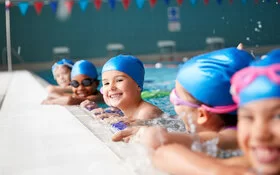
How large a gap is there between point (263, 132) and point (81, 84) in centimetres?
367

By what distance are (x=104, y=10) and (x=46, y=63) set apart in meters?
2.95

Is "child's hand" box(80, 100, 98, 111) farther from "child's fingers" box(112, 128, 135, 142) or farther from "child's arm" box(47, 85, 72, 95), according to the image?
"child's fingers" box(112, 128, 135, 142)

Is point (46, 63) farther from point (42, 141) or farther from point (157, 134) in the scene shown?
point (157, 134)

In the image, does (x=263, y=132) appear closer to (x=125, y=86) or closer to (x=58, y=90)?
(x=125, y=86)

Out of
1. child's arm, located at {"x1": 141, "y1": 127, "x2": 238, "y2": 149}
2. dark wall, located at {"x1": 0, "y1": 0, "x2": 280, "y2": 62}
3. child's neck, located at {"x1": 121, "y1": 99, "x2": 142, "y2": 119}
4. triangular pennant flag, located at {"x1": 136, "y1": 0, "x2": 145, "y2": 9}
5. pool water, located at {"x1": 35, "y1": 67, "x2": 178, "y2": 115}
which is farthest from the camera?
triangular pennant flag, located at {"x1": 136, "y1": 0, "x2": 145, "y2": 9}

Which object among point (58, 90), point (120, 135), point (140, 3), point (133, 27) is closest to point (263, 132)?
point (120, 135)

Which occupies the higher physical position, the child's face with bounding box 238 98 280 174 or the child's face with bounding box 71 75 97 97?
the child's face with bounding box 238 98 280 174

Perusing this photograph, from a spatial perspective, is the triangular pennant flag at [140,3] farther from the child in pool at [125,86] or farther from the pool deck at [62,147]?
the child in pool at [125,86]

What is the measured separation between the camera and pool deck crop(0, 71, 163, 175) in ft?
7.11

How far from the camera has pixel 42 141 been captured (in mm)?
2898

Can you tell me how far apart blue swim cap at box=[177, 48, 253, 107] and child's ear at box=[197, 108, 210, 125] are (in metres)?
0.04

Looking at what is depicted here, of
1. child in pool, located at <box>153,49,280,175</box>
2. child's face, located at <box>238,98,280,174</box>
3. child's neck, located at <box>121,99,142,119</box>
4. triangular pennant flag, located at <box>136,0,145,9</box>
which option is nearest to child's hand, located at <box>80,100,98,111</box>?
child's neck, located at <box>121,99,142,119</box>

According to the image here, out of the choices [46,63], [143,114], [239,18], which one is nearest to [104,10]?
[46,63]

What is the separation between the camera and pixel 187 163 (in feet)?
5.22
